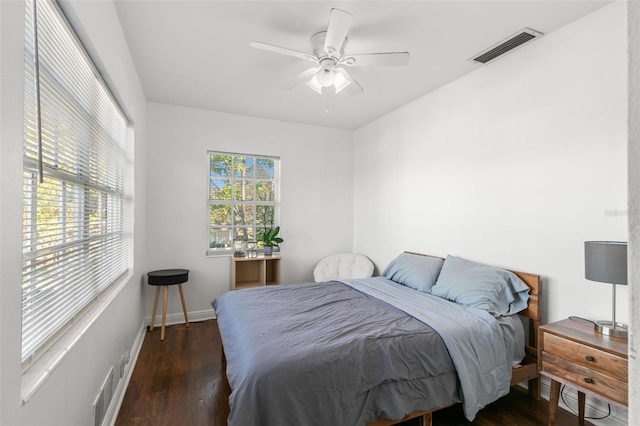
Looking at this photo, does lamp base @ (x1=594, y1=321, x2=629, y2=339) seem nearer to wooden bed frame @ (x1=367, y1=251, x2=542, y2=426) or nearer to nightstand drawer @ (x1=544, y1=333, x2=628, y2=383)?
nightstand drawer @ (x1=544, y1=333, x2=628, y2=383)

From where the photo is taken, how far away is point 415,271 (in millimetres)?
3188

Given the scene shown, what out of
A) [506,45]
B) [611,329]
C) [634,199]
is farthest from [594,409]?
[506,45]

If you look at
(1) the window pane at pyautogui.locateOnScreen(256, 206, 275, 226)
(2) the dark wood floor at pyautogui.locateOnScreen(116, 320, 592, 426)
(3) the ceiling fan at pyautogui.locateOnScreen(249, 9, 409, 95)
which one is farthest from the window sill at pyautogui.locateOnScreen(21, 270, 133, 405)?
(1) the window pane at pyautogui.locateOnScreen(256, 206, 275, 226)

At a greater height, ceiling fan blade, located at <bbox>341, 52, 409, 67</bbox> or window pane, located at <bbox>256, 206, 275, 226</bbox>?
ceiling fan blade, located at <bbox>341, 52, 409, 67</bbox>

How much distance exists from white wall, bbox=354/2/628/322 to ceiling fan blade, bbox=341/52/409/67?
1.10m

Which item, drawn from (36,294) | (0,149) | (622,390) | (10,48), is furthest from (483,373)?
(10,48)

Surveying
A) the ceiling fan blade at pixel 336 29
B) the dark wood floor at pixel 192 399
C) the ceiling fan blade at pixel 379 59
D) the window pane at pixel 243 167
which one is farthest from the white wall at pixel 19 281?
the window pane at pixel 243 167

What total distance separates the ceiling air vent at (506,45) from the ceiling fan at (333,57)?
0.83m

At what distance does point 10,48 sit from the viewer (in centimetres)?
87

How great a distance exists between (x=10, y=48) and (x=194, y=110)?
3.31 meters

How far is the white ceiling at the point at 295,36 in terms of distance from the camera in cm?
206

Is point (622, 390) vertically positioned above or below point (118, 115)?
below

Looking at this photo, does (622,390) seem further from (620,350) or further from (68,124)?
(68,124)

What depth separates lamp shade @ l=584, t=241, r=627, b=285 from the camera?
170cm
